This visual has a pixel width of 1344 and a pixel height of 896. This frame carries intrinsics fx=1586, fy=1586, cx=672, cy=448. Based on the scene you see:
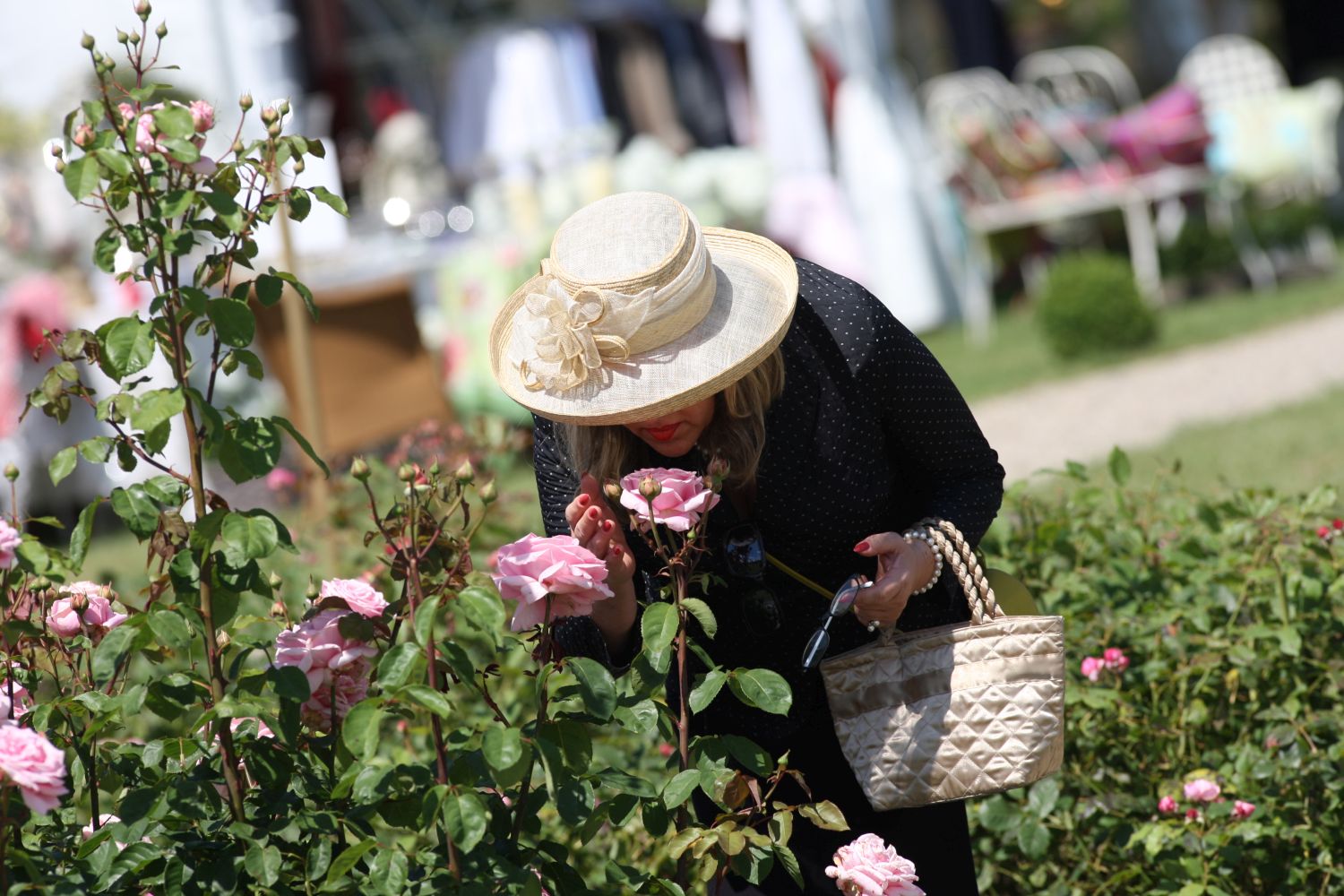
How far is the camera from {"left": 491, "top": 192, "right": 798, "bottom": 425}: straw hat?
1.77 metres

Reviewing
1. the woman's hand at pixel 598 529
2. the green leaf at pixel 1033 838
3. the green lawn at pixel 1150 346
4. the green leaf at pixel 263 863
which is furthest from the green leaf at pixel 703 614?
the green lawn at pixel 1150 346

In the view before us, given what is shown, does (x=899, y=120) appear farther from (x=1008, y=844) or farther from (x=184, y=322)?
(x=184, y=322)

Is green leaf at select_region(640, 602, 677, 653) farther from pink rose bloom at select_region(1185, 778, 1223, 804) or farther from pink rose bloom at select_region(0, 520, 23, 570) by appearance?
pink rose bloom at select_region(1185, 778, 1223, 804)

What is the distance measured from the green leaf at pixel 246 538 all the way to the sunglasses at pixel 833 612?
0.66 m

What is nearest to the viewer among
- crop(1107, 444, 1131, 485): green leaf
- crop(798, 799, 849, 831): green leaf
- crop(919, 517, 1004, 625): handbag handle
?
crop(798, 799, 849, 831): green leaf

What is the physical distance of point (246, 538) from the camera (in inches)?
59.2

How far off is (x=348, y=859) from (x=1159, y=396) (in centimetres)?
606

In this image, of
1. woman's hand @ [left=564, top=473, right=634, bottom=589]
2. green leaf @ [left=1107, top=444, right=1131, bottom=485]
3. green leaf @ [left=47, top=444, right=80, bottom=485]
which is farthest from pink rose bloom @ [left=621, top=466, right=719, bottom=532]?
green leaf @ [left=1107, top=444, right=1131, bottom=485]

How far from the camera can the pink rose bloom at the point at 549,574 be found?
152 centimetres

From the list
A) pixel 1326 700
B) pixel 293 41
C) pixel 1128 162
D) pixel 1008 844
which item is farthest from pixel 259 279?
pixel 1128 162

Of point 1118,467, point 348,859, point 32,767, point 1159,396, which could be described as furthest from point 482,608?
point 1159,396

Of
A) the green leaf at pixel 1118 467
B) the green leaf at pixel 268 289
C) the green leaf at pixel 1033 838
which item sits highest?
the green leaf at pixel 268 289

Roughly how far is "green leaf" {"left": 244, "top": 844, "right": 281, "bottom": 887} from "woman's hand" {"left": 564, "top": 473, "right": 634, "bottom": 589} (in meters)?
0.44

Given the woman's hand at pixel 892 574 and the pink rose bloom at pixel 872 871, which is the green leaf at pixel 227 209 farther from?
the pink rose bloom at pixel 872 871
